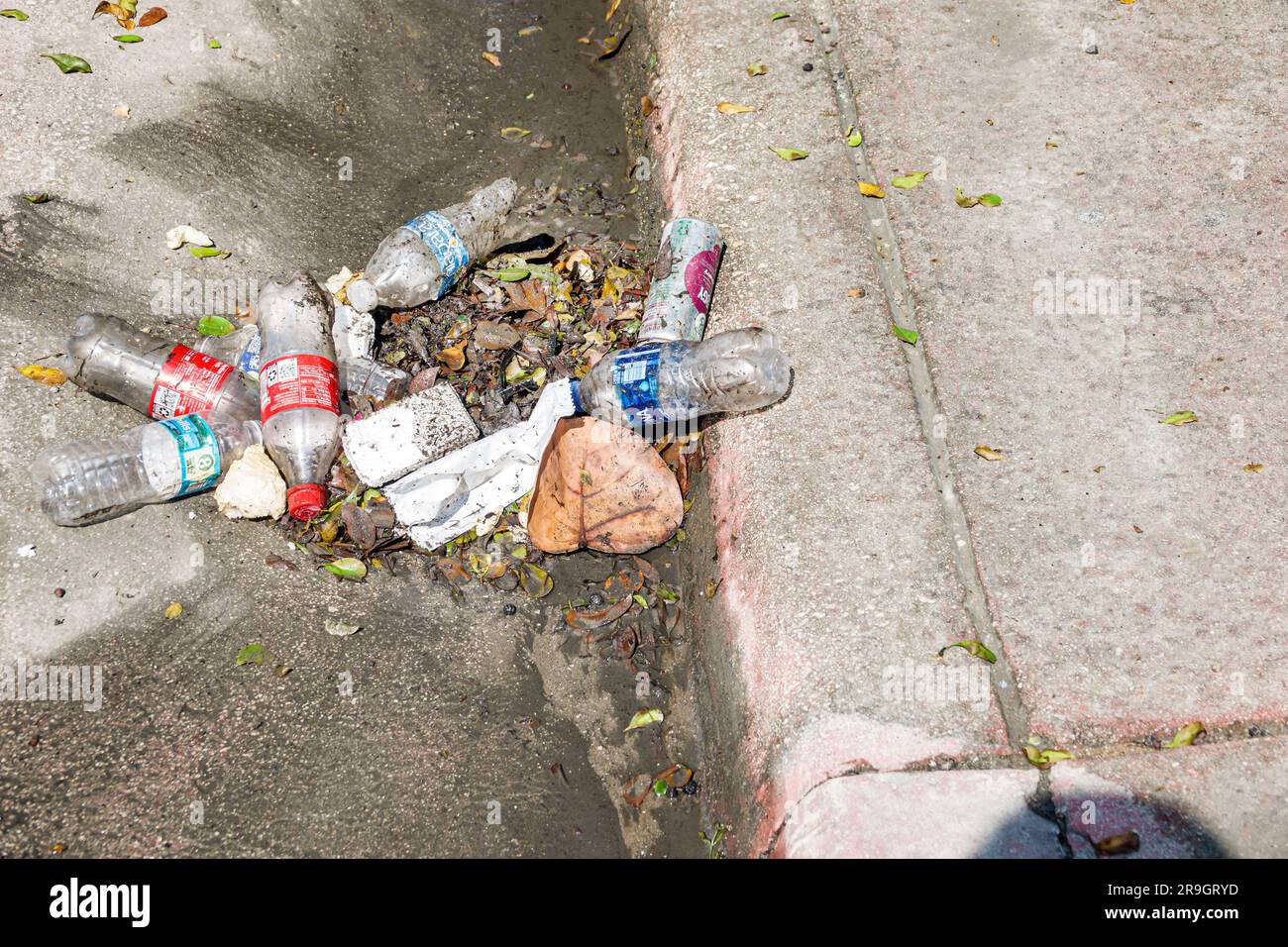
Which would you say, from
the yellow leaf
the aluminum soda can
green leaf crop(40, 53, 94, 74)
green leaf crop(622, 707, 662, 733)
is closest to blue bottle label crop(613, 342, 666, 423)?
the aluminum soda can

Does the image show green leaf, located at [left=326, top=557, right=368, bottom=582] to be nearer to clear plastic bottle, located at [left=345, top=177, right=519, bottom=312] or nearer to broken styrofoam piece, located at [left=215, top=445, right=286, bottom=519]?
broken styrofoam piece, located at [left=215, top=445, right=286, bottom=519]

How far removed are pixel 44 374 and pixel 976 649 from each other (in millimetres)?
3313

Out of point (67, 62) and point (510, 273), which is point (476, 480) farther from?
point (67, 62)

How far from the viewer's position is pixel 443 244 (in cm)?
384

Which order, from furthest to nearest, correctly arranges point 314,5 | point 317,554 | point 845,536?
point 314,5 → point 317,554 → point 845,536

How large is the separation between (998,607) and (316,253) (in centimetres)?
308

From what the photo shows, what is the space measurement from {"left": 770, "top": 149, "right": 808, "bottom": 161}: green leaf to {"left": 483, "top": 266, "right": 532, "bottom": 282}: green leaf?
3.78ft

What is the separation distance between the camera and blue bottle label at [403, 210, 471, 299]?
3830 millimetres

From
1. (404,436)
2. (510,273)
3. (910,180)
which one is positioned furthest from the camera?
(510,273)

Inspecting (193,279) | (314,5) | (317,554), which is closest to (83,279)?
(193,279)

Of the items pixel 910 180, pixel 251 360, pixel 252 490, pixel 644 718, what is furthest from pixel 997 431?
pixel 251 360

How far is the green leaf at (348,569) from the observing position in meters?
3.29
